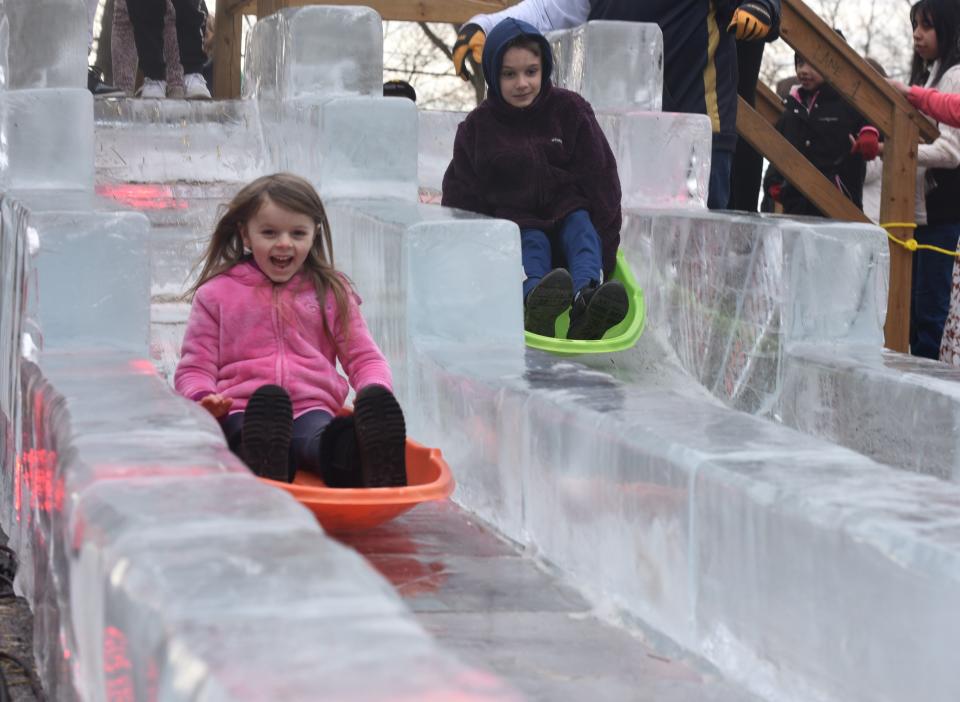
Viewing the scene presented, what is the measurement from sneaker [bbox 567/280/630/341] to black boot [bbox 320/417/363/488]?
1627 millimetres

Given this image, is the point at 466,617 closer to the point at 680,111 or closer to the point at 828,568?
A: the point at 828,568

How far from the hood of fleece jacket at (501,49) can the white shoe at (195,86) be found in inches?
74.7

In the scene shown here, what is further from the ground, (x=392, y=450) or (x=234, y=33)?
(x=234, y=33)

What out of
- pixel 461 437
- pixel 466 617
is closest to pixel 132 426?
pixel 466 617

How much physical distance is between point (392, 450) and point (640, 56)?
3.50 m

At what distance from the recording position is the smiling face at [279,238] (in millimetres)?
4410

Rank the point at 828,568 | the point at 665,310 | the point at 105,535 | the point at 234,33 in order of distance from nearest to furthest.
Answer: the point at 105,535
the point at 828,568
the point at 665,310
the point at 234,33

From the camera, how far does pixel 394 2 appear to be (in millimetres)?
9094

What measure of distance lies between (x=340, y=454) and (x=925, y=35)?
4.29m

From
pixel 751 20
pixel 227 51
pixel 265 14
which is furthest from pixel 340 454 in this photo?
pixel 227 51

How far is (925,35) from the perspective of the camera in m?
7.18

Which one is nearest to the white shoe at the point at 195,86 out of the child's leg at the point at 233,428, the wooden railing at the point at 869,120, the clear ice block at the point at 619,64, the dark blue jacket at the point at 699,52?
the wooden railing at the point at 869,120

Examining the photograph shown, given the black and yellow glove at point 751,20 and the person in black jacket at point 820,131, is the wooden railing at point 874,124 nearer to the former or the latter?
the person in black jacket at point 820,131

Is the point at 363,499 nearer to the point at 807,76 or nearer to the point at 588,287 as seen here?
the point at 588,287
